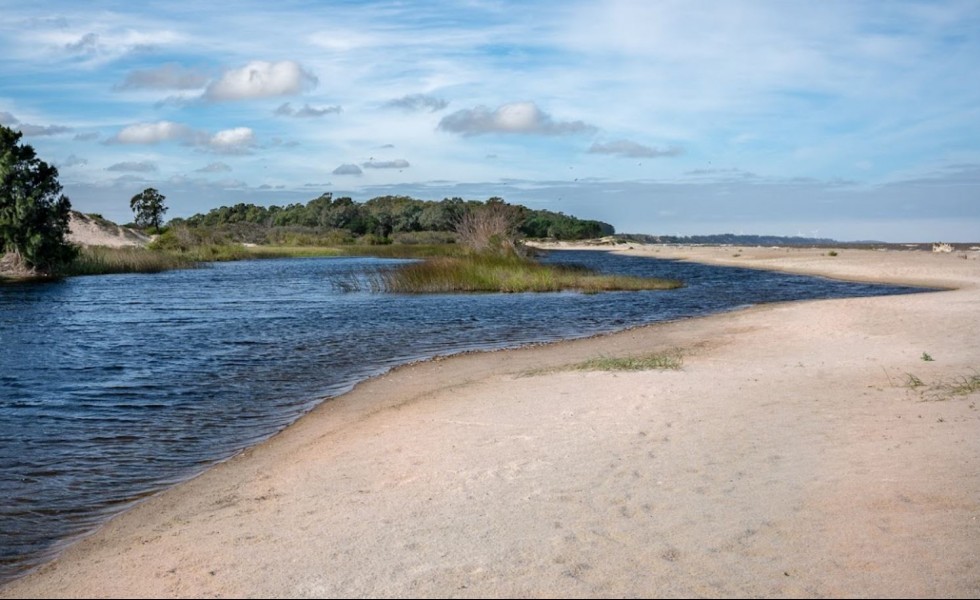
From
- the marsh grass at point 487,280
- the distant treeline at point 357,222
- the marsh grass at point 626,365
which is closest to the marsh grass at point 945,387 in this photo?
the marsh grass at point 626,365

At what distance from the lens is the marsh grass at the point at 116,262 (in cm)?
4697

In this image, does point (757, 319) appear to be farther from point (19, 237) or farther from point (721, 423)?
point (19, 237)

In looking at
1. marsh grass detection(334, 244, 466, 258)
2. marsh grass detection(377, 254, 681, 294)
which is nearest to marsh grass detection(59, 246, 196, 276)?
marsh grass detection(334, 244, 466, 258)

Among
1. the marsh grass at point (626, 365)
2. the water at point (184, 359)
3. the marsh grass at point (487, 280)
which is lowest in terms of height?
the water at point (184, 359)

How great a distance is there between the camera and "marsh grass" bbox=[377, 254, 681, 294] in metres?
33.2

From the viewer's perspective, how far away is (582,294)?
1272 inches

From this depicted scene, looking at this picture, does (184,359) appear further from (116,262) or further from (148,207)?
(148,207)

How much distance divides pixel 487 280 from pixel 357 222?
8681 cm

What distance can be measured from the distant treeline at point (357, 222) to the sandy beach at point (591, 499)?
72161 millimetres

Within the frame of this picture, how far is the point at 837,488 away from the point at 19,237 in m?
42.7

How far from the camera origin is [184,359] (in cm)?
1561

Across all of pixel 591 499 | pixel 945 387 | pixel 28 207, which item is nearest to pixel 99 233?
pixel 28 207

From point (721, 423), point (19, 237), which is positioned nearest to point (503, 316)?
point (721, 423)

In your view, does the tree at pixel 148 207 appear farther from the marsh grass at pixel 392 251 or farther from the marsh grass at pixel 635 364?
the marsh grass at pixel 635 364
